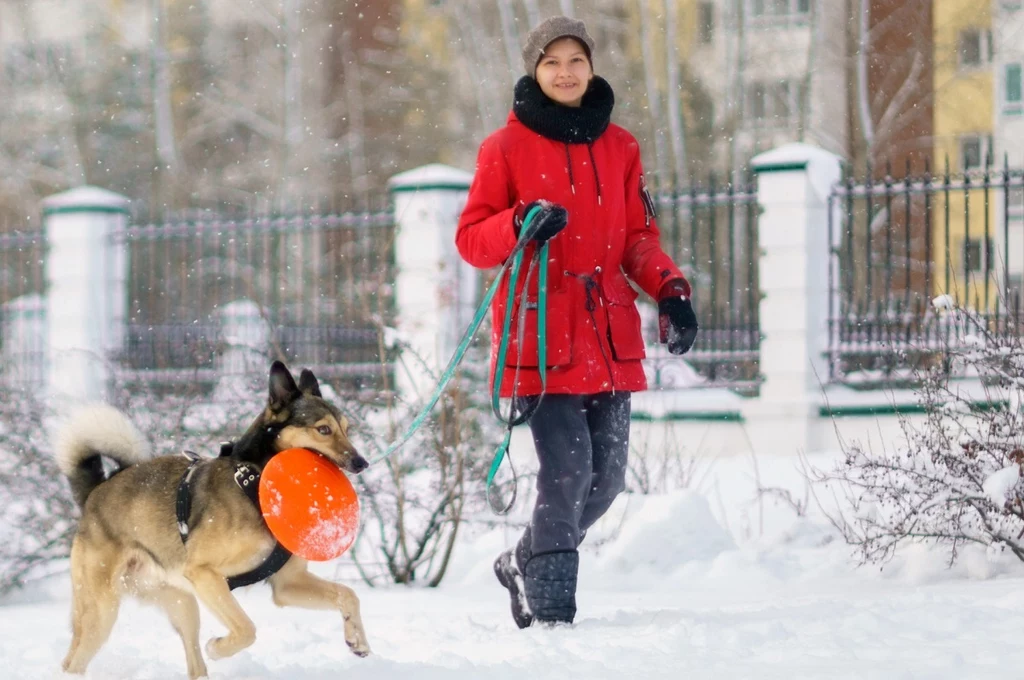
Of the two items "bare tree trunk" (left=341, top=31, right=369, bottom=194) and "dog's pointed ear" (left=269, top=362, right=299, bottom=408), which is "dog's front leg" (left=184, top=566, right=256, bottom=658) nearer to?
"dog's pointed ear" (left=269, top=362, right=299, bottom=408)

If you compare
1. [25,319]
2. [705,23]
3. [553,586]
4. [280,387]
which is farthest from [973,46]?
[280,387]

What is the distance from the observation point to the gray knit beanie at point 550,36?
4.45 m

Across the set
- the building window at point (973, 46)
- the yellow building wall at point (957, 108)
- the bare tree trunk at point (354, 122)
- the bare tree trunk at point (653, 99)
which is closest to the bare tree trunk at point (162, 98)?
the bare tree trunk at point (354, 122)

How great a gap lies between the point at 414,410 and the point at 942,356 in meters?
2.60

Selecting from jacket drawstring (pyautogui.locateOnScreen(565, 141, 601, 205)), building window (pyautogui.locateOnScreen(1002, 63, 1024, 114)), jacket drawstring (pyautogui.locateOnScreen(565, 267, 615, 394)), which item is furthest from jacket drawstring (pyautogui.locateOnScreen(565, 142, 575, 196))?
building window (pyautogui.locateOnScreen(1002, 63, 1024, 114))

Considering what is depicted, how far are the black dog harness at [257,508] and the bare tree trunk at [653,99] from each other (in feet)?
58.5

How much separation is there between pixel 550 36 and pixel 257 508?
1.93 meters

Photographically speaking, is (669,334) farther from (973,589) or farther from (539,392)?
(973,589)

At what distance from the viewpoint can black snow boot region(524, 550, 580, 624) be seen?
4461 mm

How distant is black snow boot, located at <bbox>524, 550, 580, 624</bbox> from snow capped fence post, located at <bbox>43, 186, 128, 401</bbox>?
821cm

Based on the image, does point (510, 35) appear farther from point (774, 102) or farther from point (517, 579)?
point (517, 579)

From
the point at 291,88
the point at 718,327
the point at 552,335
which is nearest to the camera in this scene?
the point at 552,335

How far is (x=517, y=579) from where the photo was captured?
4.66 meters

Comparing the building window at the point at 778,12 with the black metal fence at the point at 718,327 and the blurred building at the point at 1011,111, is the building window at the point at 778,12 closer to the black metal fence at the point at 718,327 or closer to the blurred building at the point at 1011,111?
the blurred building at the point at 1011,111
